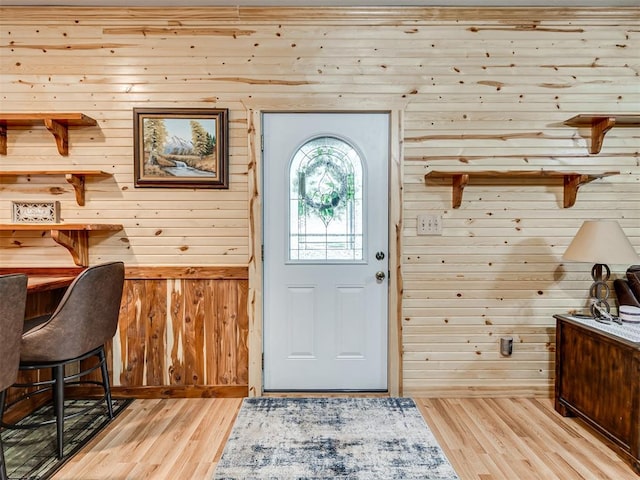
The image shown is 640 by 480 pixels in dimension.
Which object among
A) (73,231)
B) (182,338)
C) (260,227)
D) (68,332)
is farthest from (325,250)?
(73,231)

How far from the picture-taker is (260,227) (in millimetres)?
2662

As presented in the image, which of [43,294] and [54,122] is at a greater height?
[54,122]

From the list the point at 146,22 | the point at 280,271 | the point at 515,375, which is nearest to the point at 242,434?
the point at 280,271

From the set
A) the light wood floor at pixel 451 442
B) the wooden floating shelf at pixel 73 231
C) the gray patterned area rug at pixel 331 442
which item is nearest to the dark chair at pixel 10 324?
the light wood floor at pixel 451 442

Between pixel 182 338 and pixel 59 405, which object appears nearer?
pixel 59 405

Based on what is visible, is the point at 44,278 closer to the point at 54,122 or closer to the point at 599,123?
the point at 54,122

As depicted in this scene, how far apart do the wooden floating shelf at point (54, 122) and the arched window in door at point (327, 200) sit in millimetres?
1405

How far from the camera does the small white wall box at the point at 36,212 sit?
2580 mm

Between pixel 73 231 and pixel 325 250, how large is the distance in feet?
5.58

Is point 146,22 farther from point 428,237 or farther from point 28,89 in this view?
point 428,237

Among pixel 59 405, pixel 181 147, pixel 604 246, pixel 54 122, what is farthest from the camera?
pixel 181 147

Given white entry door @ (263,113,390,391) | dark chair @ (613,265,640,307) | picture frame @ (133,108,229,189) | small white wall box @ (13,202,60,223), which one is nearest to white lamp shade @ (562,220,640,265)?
dark chair @ (613,265,640,307)

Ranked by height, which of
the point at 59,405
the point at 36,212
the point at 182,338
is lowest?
the point at 59,405

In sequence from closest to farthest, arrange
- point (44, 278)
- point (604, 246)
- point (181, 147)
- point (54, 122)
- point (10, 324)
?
point (10, 324) < point (604, 246) < point (44, 278) < point (54, 122) < point (181, 147)
